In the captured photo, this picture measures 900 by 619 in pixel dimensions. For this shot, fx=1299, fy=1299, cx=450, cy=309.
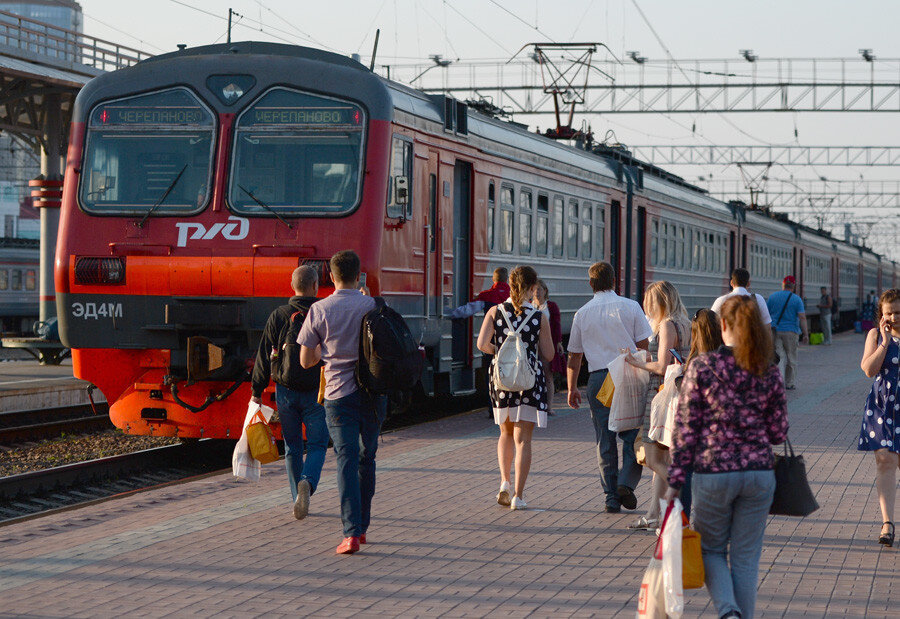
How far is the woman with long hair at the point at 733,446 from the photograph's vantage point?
5.38m

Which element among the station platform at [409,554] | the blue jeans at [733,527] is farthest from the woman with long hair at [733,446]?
the station platform at [409,554]

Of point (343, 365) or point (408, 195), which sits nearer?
point (343, 365)

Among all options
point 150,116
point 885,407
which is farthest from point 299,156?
point 885,407

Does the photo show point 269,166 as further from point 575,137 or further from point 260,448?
point 575,137

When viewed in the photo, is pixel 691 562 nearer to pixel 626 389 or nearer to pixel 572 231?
pixel 626 389

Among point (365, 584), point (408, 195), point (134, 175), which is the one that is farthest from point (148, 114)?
point (365, 584)

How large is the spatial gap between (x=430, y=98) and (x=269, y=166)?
2.61 m

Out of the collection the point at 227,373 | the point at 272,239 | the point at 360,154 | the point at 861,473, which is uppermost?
the point at 360,154

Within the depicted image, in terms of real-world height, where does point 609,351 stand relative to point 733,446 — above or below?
above

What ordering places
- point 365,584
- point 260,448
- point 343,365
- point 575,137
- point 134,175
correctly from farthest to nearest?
1. point 575,137
2. point 134,175
3. point 260,448
4. point 343,365
5. point 365,584

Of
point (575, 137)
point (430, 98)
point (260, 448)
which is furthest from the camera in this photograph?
point (575, 137)

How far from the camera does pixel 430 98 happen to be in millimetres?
13484

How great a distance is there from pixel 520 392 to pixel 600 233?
10.9 m

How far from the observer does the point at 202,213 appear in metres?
11.4
